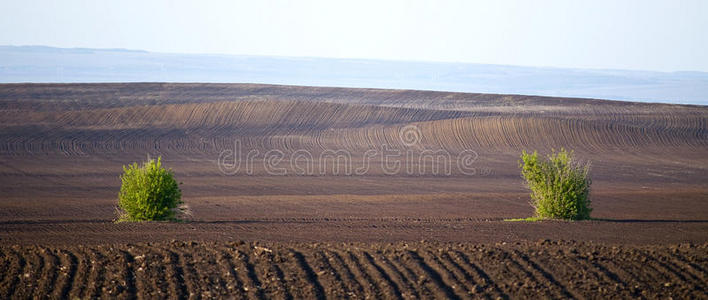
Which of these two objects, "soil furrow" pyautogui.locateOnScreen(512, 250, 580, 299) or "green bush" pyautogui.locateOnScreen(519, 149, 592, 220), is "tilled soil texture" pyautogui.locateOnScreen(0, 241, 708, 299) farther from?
"green bush" pyautogui.locateOnScreen(519, 149, 592, 220)

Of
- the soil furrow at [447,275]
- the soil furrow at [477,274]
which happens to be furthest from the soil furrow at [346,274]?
the soil furrow at [477,274]

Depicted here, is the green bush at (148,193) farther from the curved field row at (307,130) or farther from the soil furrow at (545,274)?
the curved field row at (307,130)

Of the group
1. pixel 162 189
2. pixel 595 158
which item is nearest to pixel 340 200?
pixel 162 189

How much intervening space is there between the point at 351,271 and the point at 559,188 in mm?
7771

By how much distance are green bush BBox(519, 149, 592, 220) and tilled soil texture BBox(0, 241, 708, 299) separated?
4307 mm

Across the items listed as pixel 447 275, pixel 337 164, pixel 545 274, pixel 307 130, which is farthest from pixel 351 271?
pixel 307 130

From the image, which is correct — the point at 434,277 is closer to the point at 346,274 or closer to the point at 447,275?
the point at 447,275

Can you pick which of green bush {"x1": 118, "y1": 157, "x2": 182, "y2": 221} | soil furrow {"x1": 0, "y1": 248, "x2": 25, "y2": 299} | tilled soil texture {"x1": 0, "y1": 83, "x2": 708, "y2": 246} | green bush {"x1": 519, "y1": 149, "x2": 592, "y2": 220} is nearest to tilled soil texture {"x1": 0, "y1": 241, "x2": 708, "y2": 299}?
soil furrow {"x1": 0, "y1": 248, "x2": 25, "y2": 299}

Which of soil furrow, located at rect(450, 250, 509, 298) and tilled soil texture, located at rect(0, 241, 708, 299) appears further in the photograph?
soil furrow, located at rect(450, 250, 509, 298)

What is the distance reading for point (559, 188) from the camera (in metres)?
15.6

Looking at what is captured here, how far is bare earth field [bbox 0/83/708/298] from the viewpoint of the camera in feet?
30.6

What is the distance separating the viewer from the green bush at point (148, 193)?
1495 cm

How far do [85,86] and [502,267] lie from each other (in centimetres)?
6838

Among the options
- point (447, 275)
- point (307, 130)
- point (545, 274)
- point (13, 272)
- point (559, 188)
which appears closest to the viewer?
point (13, 272)
